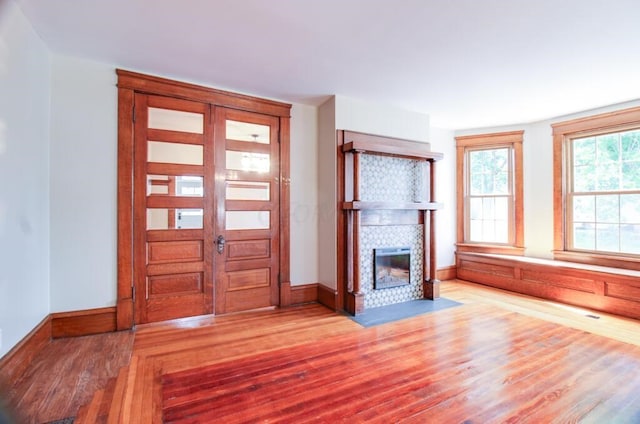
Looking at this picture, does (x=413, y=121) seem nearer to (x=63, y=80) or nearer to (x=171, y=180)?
(x=171, y=180)

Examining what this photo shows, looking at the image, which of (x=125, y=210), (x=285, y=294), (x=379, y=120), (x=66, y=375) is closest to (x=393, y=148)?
(x=379, y=120)

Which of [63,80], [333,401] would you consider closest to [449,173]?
[333,401]

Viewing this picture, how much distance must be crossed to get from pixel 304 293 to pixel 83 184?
2749 mm

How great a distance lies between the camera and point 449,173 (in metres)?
5.34

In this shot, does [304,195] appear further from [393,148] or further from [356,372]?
[356,372]

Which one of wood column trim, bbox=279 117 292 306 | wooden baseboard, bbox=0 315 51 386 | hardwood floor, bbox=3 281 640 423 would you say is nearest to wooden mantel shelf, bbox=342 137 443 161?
wood column trim, bbox=279 117 292 306

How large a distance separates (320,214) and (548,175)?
371 cm

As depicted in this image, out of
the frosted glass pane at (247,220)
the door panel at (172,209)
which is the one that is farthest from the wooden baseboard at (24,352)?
the frosted glass pane at (247,220)

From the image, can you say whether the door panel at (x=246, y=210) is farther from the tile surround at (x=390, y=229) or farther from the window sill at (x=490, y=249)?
the window sill at (x=490, y=249)

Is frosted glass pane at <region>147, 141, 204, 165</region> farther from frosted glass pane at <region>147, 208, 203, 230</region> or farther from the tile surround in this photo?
the tile surround

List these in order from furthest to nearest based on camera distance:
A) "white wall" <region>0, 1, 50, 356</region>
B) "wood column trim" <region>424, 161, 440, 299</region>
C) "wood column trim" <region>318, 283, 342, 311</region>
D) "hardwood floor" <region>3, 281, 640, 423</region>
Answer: "wood column trim" <region>424, 161, 440, 299</region>, "wood column trim" <region>318, 283, 342, 311</region>, "white wall" <region>0, 1, 50, 356</region>, "hardwood floor" <region>3, 281, 640, 423</region>

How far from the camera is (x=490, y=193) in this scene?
5.09 m

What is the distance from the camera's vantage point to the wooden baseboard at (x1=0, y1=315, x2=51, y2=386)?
6.64 ft

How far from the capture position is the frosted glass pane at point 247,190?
3543mm
